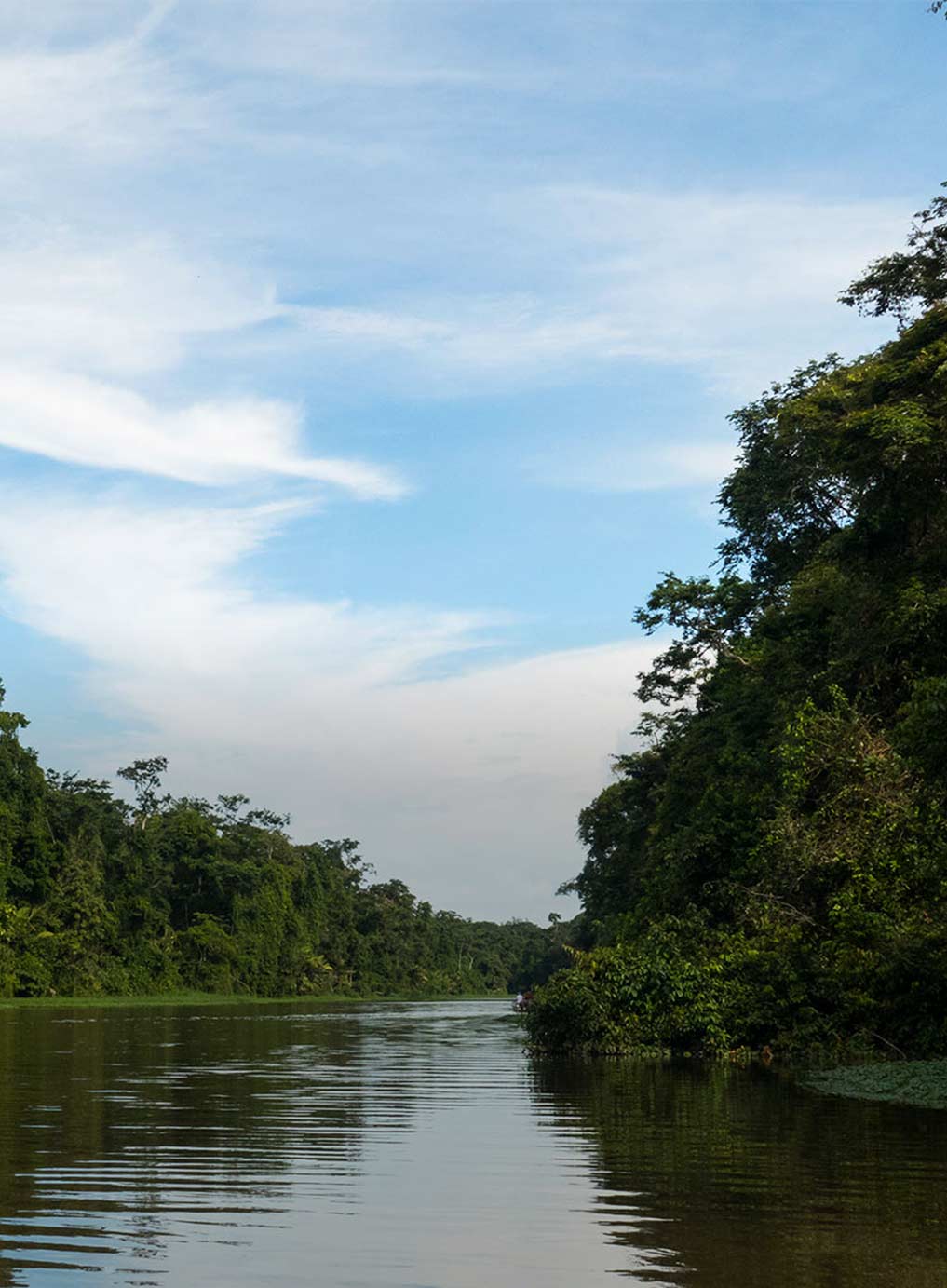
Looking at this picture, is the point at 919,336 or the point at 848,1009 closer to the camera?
the point at 919,336

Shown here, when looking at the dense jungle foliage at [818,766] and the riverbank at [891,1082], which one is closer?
the riverbank at [891,1082]

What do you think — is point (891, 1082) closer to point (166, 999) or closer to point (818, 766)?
point (818, 766)

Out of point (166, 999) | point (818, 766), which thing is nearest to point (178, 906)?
point (166, 999)

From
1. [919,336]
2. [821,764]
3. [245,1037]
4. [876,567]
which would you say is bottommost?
[245,1037]

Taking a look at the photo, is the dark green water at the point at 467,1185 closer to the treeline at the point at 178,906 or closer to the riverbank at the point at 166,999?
the riverbank at the point at 166,999

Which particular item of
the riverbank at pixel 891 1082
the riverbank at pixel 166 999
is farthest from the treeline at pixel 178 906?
the riverbank at pixel 891 1082

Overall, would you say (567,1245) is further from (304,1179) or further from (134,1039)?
(134,1039)

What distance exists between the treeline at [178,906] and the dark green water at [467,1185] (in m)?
57.0

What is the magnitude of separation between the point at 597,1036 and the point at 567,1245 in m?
18.9

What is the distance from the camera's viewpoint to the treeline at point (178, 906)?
75.6 m

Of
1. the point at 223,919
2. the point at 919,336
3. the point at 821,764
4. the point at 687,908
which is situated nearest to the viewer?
the point at 919,336

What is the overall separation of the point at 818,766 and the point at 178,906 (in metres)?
75.6

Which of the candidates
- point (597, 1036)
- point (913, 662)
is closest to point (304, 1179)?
point (913, 662)

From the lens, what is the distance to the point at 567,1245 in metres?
7.56
